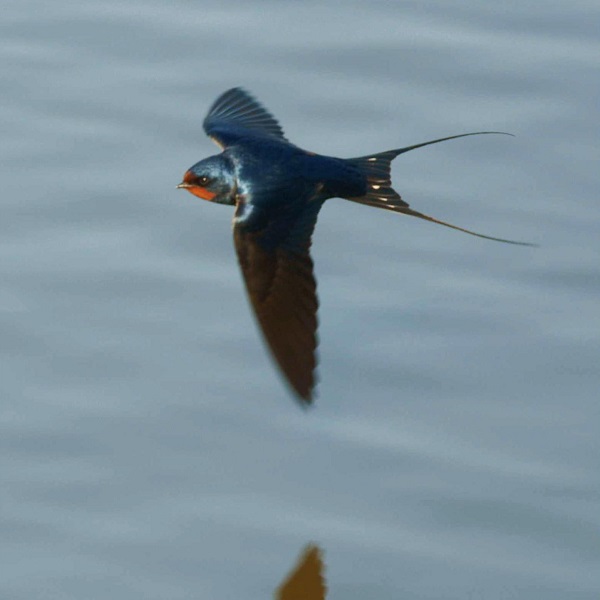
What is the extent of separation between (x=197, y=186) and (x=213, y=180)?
0.20 feet

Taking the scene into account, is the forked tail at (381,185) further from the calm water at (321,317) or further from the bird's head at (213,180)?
the bird's head at (213,180)

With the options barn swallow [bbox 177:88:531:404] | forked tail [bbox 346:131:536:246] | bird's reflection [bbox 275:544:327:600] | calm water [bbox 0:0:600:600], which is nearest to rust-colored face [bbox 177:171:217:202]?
barn swallow [bbox 177:88:531:404]

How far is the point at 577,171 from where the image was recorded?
5.20 meters

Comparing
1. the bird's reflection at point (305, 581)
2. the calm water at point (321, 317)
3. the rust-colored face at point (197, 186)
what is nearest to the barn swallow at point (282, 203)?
the rust-colored face at point (197, 186)

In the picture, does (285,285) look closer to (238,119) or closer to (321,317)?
(321,317)

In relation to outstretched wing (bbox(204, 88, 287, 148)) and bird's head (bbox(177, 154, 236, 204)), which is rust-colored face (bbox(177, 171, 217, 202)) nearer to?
bird's head (bbox(177, 154, 236, 204))

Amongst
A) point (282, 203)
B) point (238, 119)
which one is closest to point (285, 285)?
point (282, 203)

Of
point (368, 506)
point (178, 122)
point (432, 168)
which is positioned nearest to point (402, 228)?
point (432, 168)

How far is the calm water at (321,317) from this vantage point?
3.79m

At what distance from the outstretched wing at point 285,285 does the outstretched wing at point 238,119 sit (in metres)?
0.60

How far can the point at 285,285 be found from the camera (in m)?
4.14

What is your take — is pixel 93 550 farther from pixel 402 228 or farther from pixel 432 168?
pixel 432 168

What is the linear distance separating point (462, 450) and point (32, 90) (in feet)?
6.97

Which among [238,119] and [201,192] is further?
[238,119]
